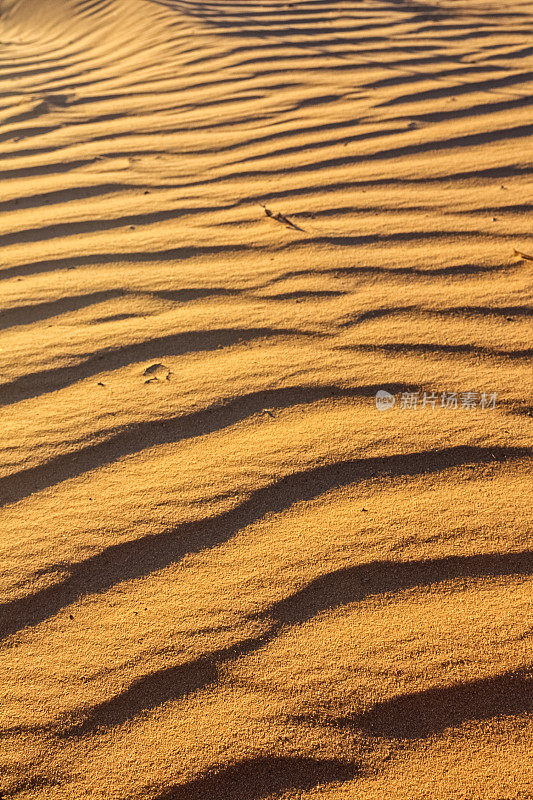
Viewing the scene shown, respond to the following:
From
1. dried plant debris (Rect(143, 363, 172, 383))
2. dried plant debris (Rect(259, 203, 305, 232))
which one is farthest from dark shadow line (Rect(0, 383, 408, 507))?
dried plant debris (Rect(259, 203, 305, 232))

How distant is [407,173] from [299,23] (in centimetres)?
245

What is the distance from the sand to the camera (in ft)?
3.19

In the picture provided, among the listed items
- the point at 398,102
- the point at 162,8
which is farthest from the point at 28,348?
the point at 162,8

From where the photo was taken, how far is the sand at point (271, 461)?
3.19 feet

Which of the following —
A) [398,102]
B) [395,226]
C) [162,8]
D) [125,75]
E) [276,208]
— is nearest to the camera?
[395,226]

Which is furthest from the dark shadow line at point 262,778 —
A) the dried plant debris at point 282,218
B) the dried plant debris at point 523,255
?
the dried plant debris at point 282,218

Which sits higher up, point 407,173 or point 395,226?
point 407,173

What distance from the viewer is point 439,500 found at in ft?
4.20

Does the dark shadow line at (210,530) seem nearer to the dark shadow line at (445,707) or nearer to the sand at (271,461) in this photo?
the sand at (271,461)

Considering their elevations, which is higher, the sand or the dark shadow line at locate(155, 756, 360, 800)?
the sand

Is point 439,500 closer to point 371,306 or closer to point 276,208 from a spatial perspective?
point 371,306

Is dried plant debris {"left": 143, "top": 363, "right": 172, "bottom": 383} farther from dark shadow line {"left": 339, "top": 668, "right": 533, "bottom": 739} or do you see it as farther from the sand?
dark shadow line {"left": 339, "top": 668, "right": 533, "bottom": 739}

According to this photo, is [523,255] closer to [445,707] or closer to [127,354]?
[127,354]
